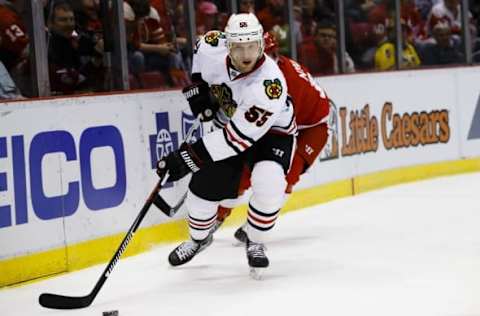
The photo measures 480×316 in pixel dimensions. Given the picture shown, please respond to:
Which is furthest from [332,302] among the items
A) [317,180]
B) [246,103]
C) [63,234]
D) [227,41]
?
[317,180]

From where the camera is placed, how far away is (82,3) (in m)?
5.16

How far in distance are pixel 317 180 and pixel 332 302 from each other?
3.04m

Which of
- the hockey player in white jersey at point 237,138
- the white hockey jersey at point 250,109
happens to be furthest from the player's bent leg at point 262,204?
the white hockey jersey at point 250,109

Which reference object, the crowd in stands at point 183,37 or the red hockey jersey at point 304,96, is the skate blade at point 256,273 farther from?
the crowd in stands at point 183,37

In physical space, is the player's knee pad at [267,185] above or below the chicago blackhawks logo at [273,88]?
below

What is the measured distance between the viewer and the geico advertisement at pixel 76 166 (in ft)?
14.6

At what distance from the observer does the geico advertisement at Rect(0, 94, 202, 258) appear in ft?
14.6

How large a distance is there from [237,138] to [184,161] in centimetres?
23

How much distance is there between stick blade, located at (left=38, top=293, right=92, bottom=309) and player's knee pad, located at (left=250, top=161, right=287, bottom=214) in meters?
0.88

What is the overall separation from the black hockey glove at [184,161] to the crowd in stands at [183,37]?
891 millimetres

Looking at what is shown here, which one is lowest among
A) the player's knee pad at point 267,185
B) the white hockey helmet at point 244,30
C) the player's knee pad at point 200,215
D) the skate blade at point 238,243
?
the skate blade at point 238,243

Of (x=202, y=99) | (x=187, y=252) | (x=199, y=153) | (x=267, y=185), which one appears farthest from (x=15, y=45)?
(x=267, y=185)

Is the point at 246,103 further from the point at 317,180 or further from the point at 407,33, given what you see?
the point at 407,33

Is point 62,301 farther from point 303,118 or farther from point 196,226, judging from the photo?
point 303,118
